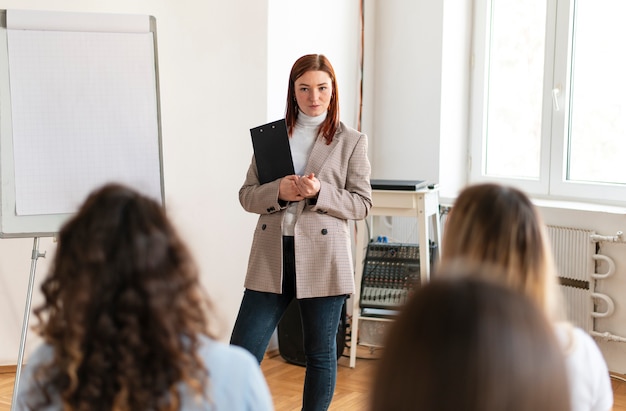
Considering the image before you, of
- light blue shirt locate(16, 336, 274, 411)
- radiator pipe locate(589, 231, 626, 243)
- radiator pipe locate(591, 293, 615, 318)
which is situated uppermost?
light blue shirt locate(16, 336, 274, 411)

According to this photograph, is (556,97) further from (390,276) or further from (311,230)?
(311,230)

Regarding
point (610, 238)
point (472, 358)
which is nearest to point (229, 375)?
point (472, 358)

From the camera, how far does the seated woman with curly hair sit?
1.05 metres

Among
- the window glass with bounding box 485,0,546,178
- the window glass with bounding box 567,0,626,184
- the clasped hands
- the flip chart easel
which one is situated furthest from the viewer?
the window glass with bounding box 485,0,546,178

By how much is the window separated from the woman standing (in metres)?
1.71

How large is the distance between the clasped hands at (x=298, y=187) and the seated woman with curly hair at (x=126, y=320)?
1351mm

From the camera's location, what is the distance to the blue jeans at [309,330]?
247 centimetres

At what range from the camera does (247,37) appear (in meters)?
3.73

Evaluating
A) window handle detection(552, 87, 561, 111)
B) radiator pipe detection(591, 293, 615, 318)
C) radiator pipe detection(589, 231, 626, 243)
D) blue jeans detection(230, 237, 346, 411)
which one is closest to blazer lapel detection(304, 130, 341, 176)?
blue jeans detection(230, 237, 346, 411)

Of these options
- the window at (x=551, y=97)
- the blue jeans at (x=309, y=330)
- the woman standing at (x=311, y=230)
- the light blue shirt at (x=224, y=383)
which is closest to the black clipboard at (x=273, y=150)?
the woman standing at (x=311, y=230)

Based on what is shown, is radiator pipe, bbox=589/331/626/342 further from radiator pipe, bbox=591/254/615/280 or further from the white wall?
the white wall

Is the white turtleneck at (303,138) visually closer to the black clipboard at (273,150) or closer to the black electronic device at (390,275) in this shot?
the black clipboard at (273,150)

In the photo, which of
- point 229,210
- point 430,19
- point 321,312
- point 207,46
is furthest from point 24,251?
point 430,19

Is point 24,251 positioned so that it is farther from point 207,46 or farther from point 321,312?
point 321,312
